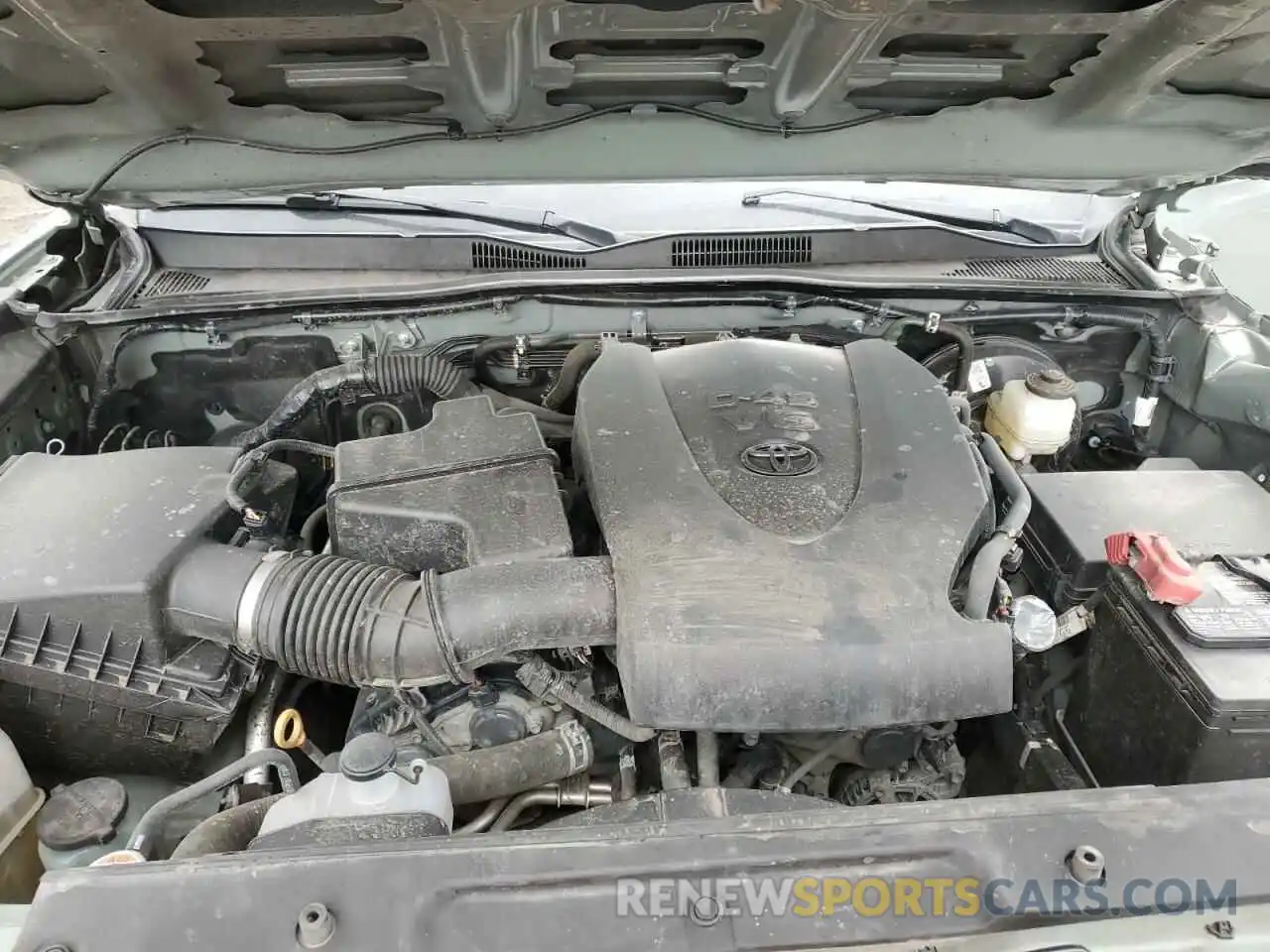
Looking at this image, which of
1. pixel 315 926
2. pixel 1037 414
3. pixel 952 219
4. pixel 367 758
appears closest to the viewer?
pixel 315 926

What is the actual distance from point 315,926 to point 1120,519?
1.29 metres

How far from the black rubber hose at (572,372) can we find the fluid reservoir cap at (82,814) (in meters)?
0.97

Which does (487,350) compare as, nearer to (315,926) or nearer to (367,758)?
(367,758)

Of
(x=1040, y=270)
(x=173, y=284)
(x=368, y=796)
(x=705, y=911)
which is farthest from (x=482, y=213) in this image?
(x=705, y=911)

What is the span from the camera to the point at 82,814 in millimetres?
1185

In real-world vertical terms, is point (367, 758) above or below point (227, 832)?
above

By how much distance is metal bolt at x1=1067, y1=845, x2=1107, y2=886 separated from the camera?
2.93 ft

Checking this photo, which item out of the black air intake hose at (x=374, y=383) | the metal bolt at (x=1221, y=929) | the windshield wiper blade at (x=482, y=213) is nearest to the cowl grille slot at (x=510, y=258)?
the windshield wiper blade at (x=482, y=213)

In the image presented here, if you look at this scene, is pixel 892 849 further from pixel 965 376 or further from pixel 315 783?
pixel 965 376

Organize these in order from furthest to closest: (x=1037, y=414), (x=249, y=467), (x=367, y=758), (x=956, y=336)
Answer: (x=956, y=336) < (x=1037, y=414) < (x=249, y=467) < (x=367, y=758)

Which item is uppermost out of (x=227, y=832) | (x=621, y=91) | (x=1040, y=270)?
(x=621, y=91)

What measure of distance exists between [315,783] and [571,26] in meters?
1.15

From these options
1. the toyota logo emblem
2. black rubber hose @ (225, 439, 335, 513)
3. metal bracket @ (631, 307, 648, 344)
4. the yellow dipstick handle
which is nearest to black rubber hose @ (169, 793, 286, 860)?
the yellow dipstick handle

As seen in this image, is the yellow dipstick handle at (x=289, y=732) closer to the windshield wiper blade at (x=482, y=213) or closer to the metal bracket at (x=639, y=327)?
the metal bracket at (x=639, y=327)
